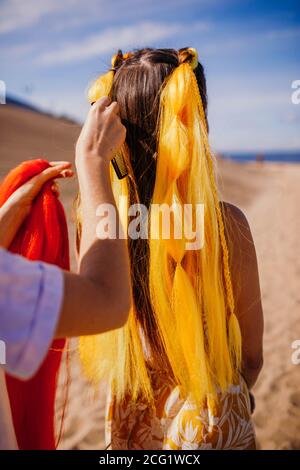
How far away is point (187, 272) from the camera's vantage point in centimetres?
132

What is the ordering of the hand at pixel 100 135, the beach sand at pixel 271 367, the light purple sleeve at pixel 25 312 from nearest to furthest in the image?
the light purple sleeve at pixel 25 312
the hand at pixel 100 135
the beach sand at pixel 271 367

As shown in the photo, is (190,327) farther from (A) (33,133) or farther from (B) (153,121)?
(A) (33,133)

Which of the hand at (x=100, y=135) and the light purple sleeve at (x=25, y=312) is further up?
the hand at (x=100, y=135)

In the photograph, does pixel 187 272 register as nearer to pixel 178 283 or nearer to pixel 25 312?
pixel 178 283

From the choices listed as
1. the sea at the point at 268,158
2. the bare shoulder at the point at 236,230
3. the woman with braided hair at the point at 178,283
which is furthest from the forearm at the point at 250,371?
the sea at the point at 268,158

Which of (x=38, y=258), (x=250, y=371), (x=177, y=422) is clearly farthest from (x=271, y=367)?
(x=38, y=258)

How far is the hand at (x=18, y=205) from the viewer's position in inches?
52.2

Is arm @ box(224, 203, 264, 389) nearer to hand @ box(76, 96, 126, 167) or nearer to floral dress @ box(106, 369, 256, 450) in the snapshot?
floral dress @ box(106, 369, 256, 450)

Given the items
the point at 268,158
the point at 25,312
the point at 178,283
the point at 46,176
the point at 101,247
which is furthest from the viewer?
the point at 268,158

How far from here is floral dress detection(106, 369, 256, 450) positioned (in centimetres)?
125

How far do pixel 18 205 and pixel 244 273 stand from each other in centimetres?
79

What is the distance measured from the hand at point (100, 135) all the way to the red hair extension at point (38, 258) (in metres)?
0.47

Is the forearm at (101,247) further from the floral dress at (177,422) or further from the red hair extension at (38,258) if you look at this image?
the floral dress at (177,422)

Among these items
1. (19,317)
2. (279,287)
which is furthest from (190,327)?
(279,287)
